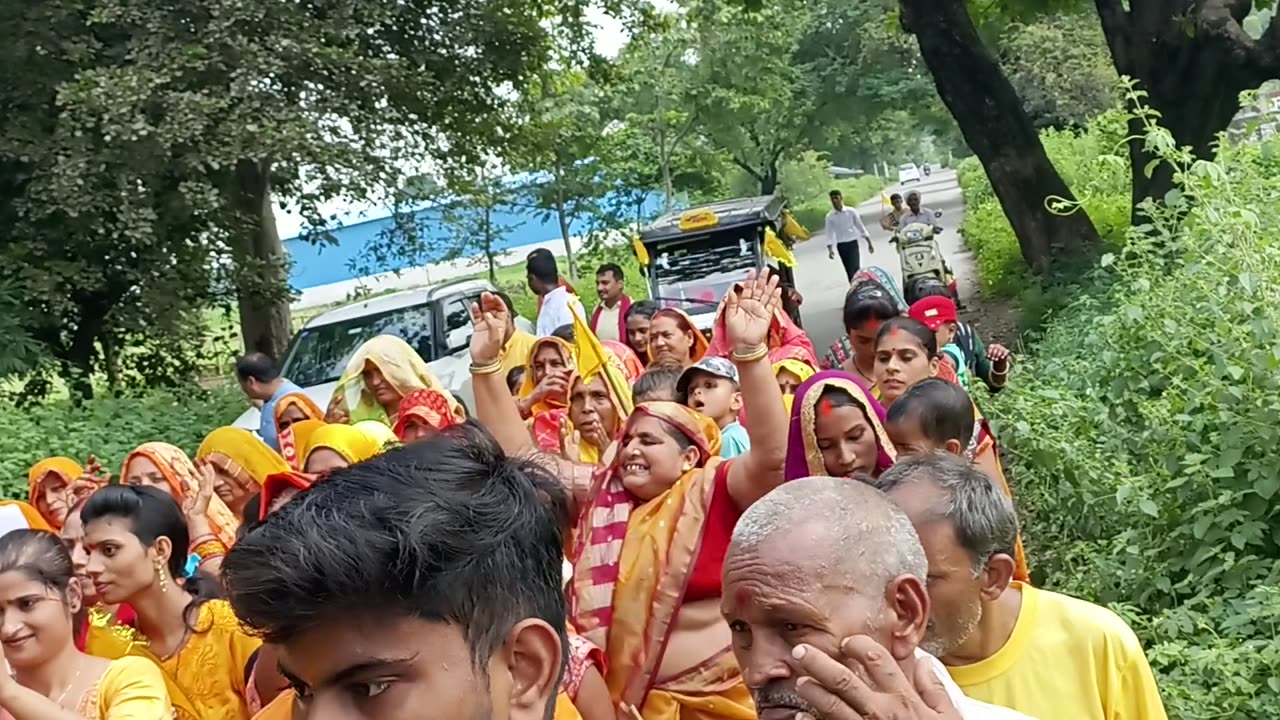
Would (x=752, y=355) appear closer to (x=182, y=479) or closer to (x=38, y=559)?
(x=38, y=559)

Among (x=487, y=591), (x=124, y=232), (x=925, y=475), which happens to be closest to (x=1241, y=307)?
(x=925, y=475)

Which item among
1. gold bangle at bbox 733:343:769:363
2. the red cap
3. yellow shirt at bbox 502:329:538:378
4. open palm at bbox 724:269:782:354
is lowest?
yellow shirt at bbox 502:329:538:378

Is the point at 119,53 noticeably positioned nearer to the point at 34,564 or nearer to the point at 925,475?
the point at 34,564

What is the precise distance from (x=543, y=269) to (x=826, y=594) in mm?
6927

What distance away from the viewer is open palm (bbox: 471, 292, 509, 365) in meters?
4.70

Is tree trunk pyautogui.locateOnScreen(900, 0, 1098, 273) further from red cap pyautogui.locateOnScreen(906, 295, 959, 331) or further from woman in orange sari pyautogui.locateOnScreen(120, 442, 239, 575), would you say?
woman in orange sari pyautogui.locateOnScreen(120, 442, 239, 575)

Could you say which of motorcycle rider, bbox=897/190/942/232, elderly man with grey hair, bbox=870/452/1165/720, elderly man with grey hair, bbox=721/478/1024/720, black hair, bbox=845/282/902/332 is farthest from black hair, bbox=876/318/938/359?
motorcycle rider, bbox=897/190/942/232

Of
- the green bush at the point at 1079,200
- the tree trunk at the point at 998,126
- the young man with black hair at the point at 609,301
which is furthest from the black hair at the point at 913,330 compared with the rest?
the tree trunk at the point at 998,126

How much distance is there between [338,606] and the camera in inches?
61.9

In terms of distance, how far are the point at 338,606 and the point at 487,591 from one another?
19cm

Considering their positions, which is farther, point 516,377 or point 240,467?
point 516,377

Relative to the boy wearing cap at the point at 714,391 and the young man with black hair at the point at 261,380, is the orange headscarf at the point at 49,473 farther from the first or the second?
the boy wearing cap at the point at 714,391

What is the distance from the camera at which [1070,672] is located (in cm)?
247

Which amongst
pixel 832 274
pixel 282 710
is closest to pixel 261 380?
pixel 282 710
